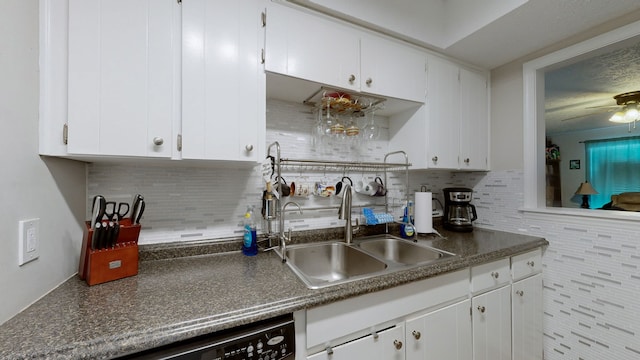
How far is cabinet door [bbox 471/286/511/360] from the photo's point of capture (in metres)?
1.25

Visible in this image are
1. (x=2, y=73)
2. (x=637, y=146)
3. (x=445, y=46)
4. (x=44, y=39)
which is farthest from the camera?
(x=637, y=146)

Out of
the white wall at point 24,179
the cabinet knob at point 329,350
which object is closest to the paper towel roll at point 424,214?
the cabinet knob at point 329,350

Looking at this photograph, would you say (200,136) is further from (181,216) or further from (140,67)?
(181,216)

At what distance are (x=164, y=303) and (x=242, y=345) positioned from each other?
0.96 ft

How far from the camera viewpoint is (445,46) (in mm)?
1626

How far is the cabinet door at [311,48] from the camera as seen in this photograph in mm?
1143

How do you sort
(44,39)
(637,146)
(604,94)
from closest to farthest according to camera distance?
(44,39) → (604,94) → (637,146)

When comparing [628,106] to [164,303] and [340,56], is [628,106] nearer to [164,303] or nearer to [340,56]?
[340,56]

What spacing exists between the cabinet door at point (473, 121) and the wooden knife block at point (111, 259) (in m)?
2.03

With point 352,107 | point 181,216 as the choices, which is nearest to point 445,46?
point 352,107

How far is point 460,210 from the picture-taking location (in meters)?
1.86

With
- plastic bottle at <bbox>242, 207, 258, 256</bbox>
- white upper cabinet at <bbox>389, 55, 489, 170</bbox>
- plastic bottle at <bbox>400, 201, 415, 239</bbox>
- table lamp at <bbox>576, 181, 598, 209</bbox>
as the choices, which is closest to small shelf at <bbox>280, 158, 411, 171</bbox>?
white upper cabinet at <bbox>389, 55, 489, 170</bbox>

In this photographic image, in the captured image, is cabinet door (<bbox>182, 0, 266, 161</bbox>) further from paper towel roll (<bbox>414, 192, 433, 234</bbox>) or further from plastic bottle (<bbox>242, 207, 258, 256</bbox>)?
paper towel roll (<bbox>414, 192, 433, 234</bbox>)

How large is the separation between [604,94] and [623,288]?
8.16ft
